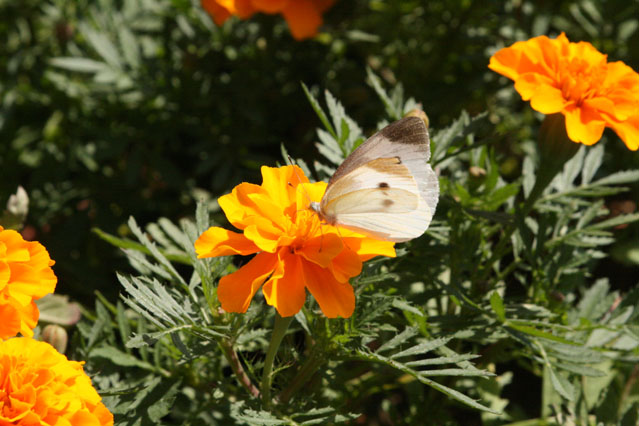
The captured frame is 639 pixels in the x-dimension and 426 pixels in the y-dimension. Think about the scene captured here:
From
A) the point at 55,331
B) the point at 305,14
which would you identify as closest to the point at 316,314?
the point at 55,331

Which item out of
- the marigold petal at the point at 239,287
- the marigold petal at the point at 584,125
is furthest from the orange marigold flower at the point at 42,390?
the marigold petal at the point at 584,125

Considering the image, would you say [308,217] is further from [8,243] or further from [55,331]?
[55,331]

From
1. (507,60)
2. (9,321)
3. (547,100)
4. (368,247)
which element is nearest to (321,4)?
(507,60)

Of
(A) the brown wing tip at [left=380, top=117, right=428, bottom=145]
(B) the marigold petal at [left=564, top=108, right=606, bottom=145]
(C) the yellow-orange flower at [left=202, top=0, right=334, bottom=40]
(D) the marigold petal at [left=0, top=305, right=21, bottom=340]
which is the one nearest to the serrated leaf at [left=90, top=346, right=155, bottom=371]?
(D) the marigold petal at [left=0, top=305, right=21, bottom=340]

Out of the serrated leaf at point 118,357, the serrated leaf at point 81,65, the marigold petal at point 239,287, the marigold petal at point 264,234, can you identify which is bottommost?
the serrated leaf at point 118,357

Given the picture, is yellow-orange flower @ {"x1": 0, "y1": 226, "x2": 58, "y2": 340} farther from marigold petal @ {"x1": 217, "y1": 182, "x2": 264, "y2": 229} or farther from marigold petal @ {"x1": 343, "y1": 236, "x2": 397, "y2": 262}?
marigold petal @ {"x1": 343, "y1": 236, "x2": 397, "y2": 262}

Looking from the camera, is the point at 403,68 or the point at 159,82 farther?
the point at 403,68

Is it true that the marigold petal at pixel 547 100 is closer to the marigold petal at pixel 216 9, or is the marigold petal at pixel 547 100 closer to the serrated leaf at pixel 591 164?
the serrated leaf at pixel 591 164
